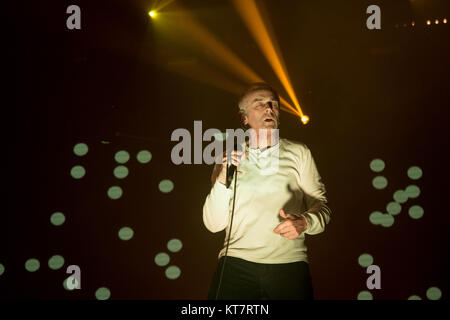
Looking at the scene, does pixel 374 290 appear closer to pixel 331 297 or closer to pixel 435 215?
pixel 331 297

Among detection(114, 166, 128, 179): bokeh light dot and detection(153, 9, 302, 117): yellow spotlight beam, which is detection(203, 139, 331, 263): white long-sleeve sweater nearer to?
detection(153, 9, 302, 117): yellow spotlight beam

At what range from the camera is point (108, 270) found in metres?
3.43

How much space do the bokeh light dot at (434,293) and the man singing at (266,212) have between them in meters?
Result: 1.78

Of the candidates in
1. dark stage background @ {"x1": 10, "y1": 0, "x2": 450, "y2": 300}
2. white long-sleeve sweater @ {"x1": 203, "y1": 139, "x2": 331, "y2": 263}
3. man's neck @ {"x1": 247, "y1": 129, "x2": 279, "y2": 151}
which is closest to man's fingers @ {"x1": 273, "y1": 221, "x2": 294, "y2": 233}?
white long-sleeve sweater @ {"x1": 203, "y1": 139, "x2": 331, "y2": 263}

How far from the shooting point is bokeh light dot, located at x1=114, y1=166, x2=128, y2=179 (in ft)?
11.5

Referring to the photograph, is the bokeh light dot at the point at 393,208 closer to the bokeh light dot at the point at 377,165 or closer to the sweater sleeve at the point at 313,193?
the bokeh light dot at the point at 377,165

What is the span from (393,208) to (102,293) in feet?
8.74

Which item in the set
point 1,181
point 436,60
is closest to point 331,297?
point 436,60

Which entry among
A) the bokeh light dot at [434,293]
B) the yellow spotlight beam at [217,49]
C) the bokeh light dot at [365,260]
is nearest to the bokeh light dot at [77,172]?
the yellow spotlight beam at [217,49]

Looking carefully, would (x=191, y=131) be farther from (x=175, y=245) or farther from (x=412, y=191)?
(x=412, y=191)

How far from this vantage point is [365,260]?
126 inches

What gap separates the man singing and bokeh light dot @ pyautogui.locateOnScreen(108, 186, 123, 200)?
1.59 m

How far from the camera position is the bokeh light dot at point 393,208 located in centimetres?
322

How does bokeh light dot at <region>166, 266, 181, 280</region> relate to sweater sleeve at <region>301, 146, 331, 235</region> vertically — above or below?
below
